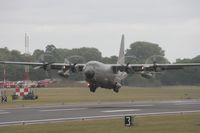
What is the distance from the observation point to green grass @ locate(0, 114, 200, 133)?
26.8 meters

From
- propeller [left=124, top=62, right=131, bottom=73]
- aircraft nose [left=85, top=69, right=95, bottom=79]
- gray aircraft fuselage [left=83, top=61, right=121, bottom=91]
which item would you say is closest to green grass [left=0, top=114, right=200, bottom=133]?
aircraft nose [left=85, top=69, right=95, bottom=79]

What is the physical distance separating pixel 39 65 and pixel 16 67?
231 ft

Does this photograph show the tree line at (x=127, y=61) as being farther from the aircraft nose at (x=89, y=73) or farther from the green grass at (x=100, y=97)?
the aircraft nose at (x=89, y=73)

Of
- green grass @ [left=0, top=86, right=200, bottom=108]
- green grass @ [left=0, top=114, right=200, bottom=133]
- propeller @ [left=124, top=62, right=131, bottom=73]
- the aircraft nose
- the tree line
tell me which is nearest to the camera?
green grass @ [left=0, top=114, right=200, bottom=133]

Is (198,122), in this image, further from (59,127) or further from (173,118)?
(59,127)

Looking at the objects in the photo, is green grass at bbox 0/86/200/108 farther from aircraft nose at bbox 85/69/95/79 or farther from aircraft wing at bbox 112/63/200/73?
aircraft nose at bbox 85/69/95/79

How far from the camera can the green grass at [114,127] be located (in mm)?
26797

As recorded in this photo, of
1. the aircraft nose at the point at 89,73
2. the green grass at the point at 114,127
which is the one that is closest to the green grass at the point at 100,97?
the aircraft nose at the point at 89,73

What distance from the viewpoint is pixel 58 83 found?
122m

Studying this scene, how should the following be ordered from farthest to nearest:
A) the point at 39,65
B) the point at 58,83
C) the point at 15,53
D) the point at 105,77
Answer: the point at 15,53 → the point at 58,83 → the point at 39,65 → the point at 105,77

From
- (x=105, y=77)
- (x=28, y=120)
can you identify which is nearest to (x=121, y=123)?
(x=28, y=120)

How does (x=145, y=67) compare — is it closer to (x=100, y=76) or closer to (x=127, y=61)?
(x=100, y=76)

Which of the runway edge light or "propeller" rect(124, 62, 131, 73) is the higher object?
"propeller" rect(124, 62, 131, 73)

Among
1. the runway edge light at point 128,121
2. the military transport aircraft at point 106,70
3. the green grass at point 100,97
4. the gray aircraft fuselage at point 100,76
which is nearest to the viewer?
the runway edge light at point 128,121
